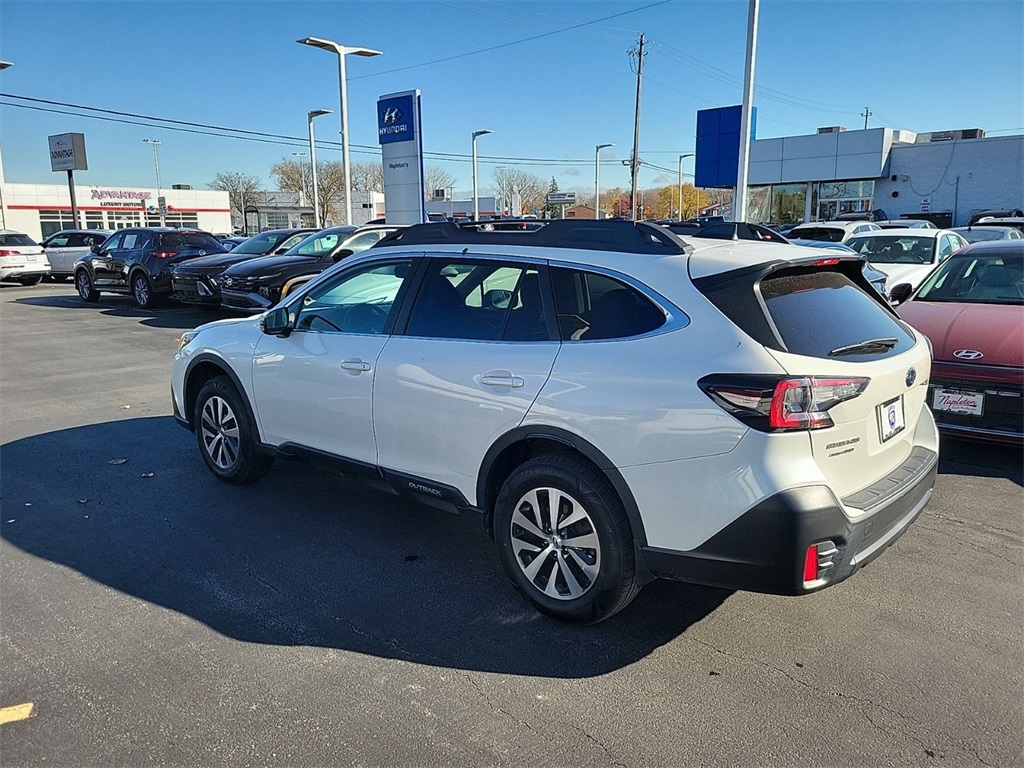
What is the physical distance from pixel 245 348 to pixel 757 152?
140ft

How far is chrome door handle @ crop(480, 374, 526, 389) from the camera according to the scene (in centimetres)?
353

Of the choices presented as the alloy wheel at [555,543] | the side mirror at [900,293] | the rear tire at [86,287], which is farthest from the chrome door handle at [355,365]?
the rear tire at [86,287]

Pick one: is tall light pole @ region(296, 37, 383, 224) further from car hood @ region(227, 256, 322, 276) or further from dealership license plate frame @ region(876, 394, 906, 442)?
dealership license plate frame @ region(876, 394, 906, 442)

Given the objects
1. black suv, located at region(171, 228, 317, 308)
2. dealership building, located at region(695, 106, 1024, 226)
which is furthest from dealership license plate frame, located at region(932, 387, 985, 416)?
dealership building, located at region(695, 106, 1024, 226)

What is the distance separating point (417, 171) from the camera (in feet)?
66.5

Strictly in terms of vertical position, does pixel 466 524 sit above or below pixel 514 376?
below

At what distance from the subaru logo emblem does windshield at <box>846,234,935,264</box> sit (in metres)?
7.26

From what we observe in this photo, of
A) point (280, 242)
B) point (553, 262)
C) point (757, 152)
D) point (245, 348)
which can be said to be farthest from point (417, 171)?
point (757, 152)

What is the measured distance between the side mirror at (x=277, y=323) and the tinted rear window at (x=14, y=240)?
2330cm

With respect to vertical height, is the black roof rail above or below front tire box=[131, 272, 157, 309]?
above

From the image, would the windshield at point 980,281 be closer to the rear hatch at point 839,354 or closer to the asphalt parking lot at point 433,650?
the asphalt parking lot at point 433,650

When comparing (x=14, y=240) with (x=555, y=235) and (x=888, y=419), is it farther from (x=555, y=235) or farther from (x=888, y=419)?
(x=888, y=419)

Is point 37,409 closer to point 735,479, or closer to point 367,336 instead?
point 367,336

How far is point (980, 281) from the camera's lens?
680cm
